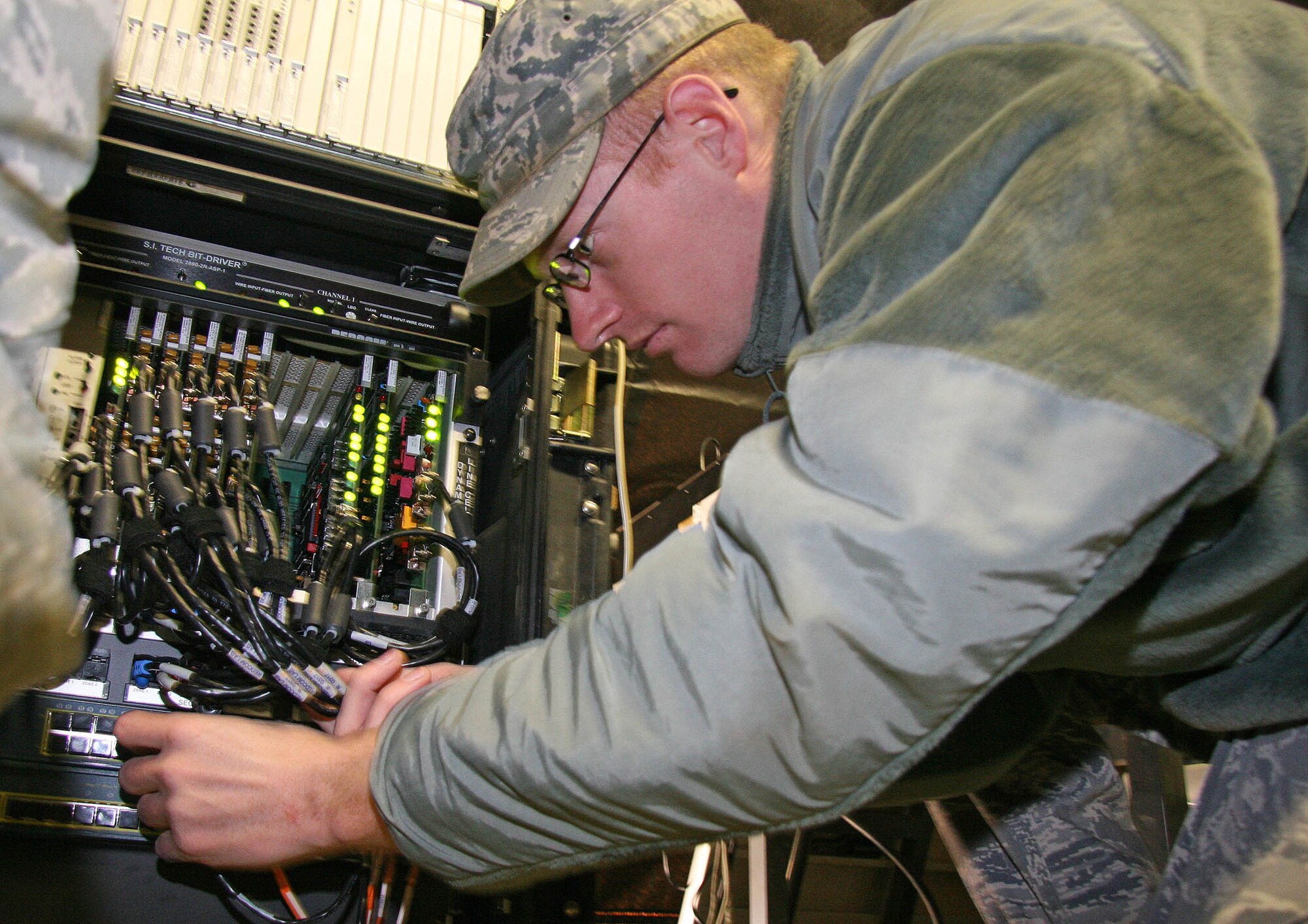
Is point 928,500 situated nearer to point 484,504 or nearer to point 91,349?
point 484,504

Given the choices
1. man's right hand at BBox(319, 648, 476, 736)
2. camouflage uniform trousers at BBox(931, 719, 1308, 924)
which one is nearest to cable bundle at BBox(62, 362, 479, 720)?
man's right hand at BBox(319, 648, 476, 736)

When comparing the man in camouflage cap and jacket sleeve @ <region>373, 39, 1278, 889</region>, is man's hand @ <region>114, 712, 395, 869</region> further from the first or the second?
jacket sleeve @ <region>373, 39, 1278, 889</region>

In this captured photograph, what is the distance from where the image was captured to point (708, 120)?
109 centimetres

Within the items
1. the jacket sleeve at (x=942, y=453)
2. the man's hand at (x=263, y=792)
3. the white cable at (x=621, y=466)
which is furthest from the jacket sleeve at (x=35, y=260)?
the white cable at (x=621, y=466)

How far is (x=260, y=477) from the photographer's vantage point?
5.11ft

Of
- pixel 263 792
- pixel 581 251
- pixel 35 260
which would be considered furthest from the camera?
pixel 581 251

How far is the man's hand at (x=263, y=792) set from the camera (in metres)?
0.86

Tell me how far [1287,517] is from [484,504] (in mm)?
1105

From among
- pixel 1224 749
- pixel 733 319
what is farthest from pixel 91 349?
pixel 1224 749

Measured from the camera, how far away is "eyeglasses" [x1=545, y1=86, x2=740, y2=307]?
1111 millimetres

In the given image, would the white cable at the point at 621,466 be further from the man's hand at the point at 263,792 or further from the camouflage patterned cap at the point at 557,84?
the man's hand at the point at 263,792

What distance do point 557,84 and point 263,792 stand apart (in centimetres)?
85

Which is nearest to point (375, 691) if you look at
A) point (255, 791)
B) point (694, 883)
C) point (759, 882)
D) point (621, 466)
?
point (255, 791)

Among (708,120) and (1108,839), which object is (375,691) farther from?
(1108,839)
